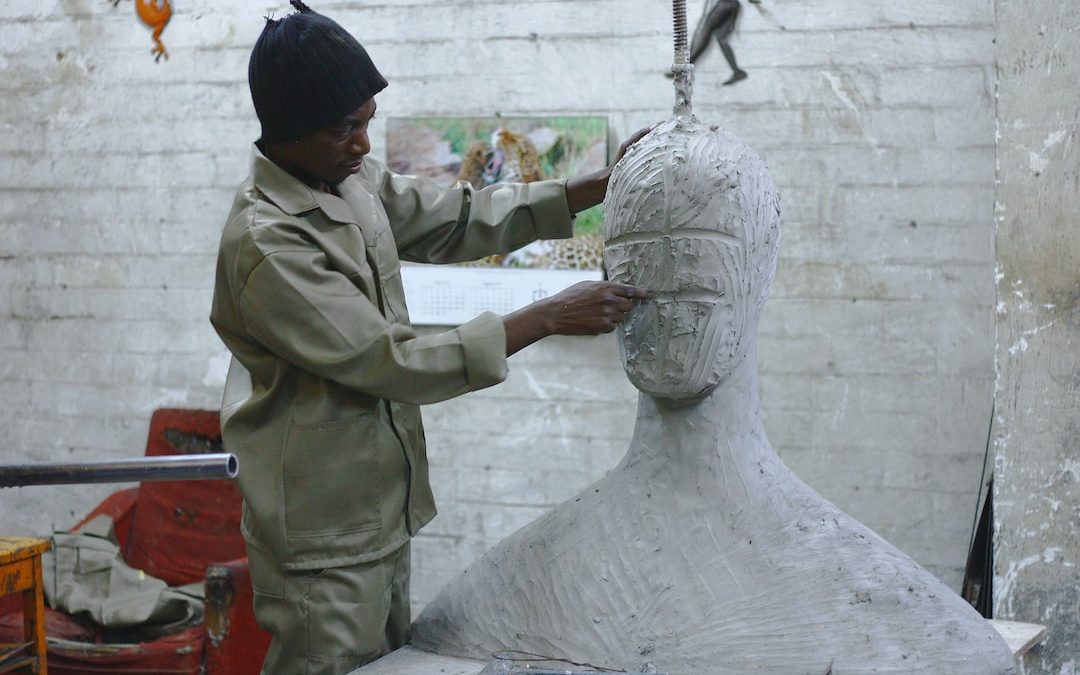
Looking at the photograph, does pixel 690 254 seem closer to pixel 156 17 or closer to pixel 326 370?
pixel 326 370

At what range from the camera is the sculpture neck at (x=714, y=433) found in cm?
179

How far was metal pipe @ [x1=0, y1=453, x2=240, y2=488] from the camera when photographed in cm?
125

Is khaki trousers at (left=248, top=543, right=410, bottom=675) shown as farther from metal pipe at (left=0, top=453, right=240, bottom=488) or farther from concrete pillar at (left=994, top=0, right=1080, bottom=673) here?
concrete pillar at (left=994, top=0, right=1080, bottom=673)

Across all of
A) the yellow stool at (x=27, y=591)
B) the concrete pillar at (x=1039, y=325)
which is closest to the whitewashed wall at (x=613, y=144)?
the concrete pillar at (x=1039, y=325)

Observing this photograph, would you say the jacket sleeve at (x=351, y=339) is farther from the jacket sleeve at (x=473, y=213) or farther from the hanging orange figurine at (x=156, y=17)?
the hanging orange figurine at (x=156, y=17)

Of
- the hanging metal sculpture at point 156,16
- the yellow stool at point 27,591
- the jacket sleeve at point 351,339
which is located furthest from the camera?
the hanging metal sculpture at point 156,16

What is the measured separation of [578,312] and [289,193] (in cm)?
48

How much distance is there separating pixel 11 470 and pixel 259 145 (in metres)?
0.69

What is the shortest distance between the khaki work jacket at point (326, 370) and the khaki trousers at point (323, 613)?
0.09 ft

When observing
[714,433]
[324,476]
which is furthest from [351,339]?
[714,433]

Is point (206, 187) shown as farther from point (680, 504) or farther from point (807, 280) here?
point (680, 504)

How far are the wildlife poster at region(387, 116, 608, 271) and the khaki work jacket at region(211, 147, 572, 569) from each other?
1.73m

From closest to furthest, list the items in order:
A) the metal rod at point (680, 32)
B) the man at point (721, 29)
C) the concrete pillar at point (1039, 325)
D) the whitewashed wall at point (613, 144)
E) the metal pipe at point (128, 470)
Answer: the metal pipe at point (128, 470) → the metal rod at point (680, 32) → the concrete pillar at point (1039, 325) → the whitewashed wall at point (613, 144) → the man at point (721, 29)

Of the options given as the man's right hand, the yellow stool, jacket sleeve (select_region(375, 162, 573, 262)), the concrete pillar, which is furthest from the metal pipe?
the concrete pillar
